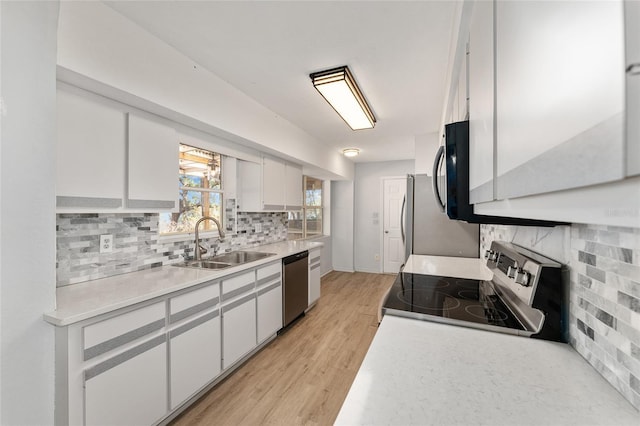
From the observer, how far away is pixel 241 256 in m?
2.95

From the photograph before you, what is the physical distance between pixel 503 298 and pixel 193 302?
184 cm

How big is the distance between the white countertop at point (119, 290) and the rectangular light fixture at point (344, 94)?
5.36ft

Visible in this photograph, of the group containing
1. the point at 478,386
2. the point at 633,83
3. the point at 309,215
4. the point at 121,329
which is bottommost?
the point at 121,329

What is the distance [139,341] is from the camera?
152cm

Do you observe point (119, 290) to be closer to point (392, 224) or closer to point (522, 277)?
point (522, 277)

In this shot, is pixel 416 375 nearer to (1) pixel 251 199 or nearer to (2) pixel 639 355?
(2) pixel 639 355

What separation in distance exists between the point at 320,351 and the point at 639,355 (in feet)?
7.74

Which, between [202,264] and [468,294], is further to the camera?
[202,264]

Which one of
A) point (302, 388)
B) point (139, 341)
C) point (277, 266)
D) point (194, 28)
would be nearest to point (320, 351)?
point (302, 388)

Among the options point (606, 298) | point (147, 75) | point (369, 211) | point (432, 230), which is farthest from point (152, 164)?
point (369, 211)

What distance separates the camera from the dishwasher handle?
118 inches

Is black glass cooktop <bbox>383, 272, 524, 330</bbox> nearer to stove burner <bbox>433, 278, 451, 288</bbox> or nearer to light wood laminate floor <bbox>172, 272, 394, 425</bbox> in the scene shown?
stove burner <bbox>433, 278, 451, 288</bbox>

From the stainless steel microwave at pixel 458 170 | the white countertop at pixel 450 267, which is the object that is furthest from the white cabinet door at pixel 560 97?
the white countertop at pixel 450 267

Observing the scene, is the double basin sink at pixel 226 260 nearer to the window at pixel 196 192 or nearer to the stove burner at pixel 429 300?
the window at pixel 196 192
